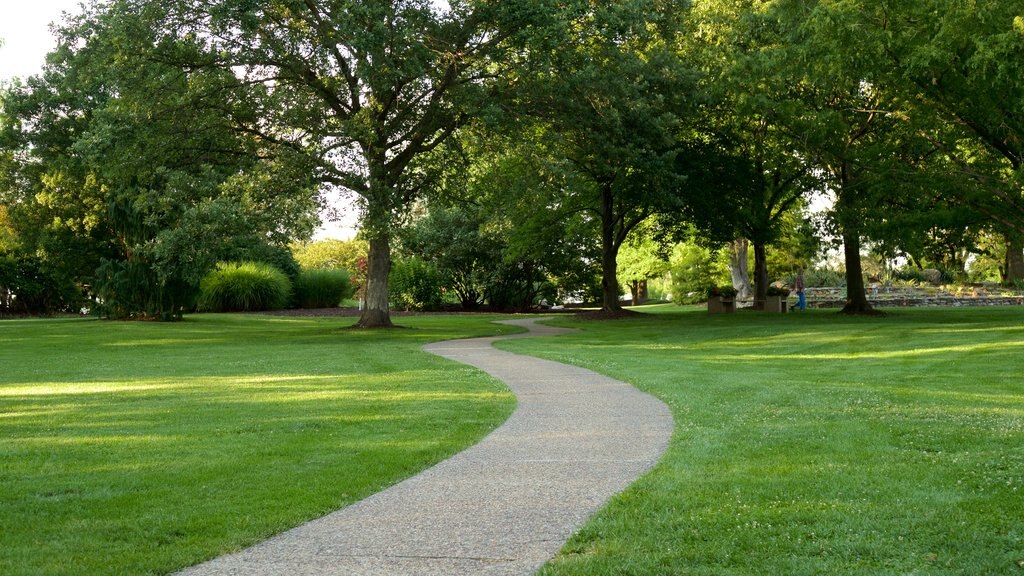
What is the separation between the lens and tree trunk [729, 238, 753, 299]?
155ft

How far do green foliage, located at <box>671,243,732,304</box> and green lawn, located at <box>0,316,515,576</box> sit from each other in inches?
1344

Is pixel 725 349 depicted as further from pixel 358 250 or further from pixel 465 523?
pixel 358 250

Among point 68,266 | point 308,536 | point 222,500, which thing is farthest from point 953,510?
point 68,266

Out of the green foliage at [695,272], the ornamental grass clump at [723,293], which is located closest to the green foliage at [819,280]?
the green foliage at [695,272]

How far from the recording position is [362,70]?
21281 mm

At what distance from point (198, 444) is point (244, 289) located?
36.2 meters

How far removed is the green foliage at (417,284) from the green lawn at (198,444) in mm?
26673

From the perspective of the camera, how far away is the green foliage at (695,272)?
4928cm

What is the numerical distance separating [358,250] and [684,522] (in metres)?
64.9

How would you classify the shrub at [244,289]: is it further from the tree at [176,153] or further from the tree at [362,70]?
the tree at [362,70]

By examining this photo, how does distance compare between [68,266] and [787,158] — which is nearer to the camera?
[787,158]

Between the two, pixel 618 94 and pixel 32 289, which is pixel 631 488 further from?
pixel 32 289

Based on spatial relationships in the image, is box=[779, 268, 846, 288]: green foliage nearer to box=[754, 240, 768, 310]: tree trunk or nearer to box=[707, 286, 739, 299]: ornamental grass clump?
box=[707, 286, 739, 299]: ornamental grass clump

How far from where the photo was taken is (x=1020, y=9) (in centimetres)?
1827
